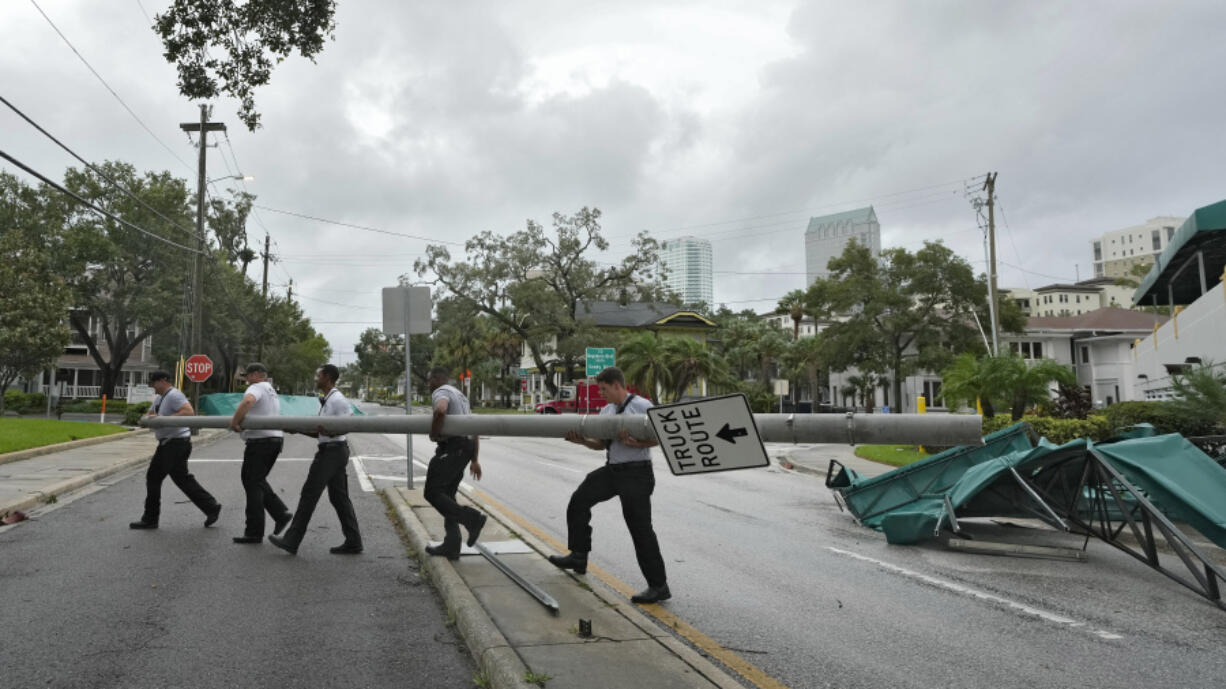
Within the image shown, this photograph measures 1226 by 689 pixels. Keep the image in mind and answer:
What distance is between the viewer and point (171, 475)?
8367 mm

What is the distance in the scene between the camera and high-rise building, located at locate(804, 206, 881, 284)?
158 ft

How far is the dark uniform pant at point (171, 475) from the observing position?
8.35 m

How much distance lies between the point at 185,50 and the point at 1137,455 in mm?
10356

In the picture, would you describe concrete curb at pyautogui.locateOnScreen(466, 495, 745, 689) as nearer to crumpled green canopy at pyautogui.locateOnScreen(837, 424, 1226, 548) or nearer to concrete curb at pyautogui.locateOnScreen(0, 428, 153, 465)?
crumpled green canopy at pyautogui.locateOnScreen(837, 424, 1226, 548)

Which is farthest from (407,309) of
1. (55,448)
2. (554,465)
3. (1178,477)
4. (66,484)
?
(55,448)

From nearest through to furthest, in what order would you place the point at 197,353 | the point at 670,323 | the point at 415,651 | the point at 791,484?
the point at 415,651 → the point at 791,484 → the point at 197,353 → the point at 670,323

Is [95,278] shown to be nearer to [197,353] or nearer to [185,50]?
[197,353]

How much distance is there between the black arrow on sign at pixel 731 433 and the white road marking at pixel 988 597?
3144 millimetres

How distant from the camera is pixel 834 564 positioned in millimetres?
7422

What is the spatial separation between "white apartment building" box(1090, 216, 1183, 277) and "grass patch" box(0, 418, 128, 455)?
163559 mm

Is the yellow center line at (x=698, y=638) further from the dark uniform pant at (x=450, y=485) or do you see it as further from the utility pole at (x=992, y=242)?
the utility pole at (x=992, y=242)

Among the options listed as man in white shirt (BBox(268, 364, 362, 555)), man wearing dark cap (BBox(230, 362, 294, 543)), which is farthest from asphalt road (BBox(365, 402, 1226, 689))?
man wearing dark cap (BBox(230, 362, 294, 543))

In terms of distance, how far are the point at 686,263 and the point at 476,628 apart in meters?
55.2

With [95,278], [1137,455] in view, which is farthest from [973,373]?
[95,278]
